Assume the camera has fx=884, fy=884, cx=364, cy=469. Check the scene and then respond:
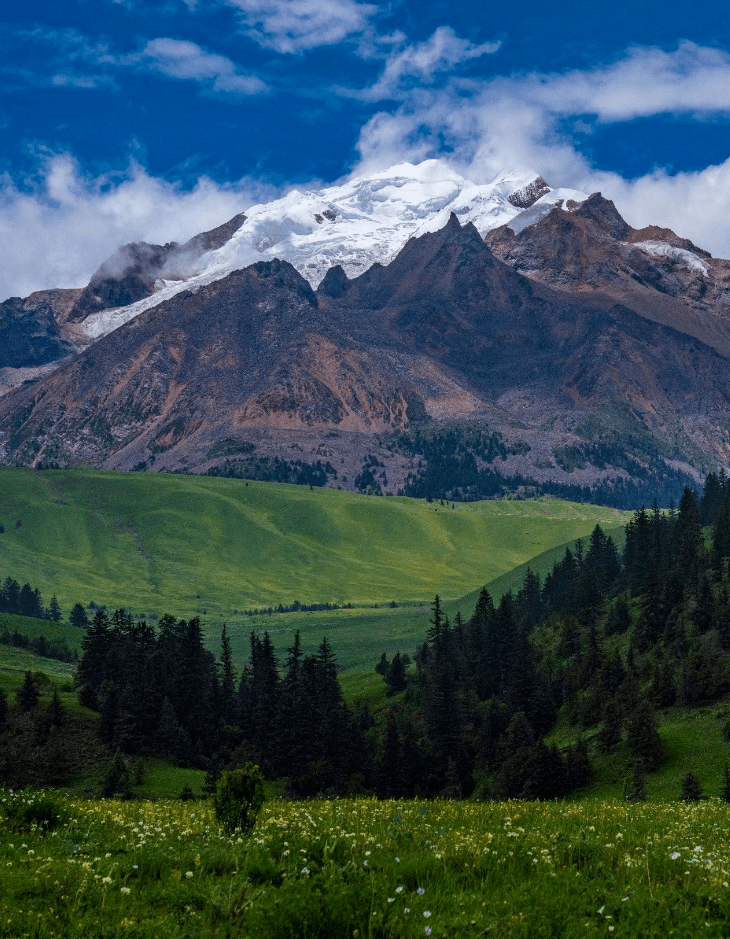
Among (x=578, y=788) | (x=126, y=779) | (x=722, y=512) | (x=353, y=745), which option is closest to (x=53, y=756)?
(x=126, y=779)

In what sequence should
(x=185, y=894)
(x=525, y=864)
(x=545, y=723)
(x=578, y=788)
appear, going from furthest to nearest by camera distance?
(x=545, y=723)
(x=578, y=788)
(x=525, y=864)
(x=185, y=894)

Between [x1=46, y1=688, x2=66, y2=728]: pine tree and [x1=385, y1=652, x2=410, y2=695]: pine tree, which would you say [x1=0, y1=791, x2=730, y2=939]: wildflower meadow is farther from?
[x1=385, y1=652, x2=410, y2=695]: pine tree

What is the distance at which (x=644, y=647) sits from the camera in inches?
5256

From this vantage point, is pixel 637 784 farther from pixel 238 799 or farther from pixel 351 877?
pixel 351 877

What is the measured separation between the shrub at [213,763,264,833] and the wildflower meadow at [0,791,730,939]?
437 millimetres

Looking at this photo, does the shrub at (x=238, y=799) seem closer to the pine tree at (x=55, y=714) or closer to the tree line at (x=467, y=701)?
the tree line at (x=467, y=701)

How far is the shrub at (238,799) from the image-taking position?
683 inches

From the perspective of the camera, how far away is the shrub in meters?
17.4

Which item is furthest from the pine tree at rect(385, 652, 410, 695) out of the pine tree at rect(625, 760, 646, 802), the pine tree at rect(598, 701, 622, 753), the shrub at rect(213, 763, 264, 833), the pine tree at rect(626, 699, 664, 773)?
the shrub at rect(213, 763, 264, 833)

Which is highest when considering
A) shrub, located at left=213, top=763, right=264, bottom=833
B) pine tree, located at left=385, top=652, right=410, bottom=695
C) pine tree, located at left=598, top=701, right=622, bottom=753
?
shrub, located at left=213, top=763, right=264, bottom=833

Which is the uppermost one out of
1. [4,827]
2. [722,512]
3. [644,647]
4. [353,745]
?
[722,512]

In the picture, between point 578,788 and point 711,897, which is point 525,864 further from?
point 578,788

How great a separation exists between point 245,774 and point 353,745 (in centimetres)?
10909

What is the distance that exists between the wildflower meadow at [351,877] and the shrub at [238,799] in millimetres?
437
